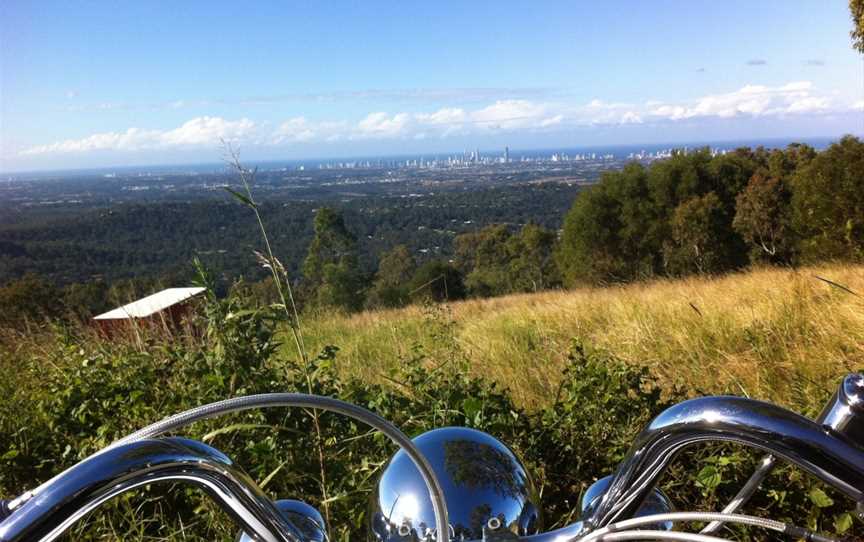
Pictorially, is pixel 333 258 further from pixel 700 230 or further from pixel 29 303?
Answer: pixel 29 303

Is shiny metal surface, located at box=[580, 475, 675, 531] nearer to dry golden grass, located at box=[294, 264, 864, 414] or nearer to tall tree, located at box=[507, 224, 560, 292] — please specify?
dry golden grass, located at box=[294, 264, 864, 414]

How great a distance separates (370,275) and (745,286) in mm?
23716

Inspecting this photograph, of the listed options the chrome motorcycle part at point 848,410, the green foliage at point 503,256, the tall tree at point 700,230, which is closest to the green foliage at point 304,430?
the chrome motorcycle part at point 848,410

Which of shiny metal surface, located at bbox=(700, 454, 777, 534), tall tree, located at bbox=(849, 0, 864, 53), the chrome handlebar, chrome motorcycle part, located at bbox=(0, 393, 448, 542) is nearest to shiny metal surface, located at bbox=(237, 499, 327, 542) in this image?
the chrome handlebar

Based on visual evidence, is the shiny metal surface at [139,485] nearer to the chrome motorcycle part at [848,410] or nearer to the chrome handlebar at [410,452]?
the chrome handlebar at [410,452]

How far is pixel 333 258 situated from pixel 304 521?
26344mm

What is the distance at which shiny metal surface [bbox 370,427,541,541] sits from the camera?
0.88 metres

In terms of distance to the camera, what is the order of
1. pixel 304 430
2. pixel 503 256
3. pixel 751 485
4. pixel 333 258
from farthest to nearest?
pixel 503 256, pixel 333 258, pixel 304 430, pixel 751 485

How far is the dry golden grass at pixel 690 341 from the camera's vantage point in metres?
3.04

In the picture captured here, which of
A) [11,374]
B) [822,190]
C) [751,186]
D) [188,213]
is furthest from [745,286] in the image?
[751,186]

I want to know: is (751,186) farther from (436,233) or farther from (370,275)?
(436,233)

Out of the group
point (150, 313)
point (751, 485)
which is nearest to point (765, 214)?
point (150, 313)

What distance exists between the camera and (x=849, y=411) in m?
0.56

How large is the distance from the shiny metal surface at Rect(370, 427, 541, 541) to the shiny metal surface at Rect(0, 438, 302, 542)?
0.20 meters
